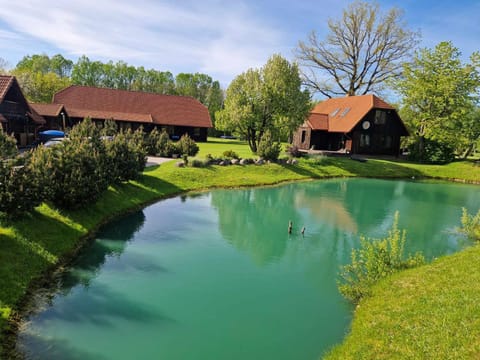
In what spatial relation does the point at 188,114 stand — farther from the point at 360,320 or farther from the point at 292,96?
the point at 360,320

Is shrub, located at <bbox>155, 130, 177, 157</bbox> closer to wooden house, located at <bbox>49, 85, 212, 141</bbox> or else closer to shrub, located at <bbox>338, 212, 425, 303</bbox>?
wooden house, located at <bbox>49, 85, 212, 141</bbox>

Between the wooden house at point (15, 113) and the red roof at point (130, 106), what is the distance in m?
12.4

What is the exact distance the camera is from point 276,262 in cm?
1411

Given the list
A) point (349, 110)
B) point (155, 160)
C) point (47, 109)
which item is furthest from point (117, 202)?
point (349, 110)

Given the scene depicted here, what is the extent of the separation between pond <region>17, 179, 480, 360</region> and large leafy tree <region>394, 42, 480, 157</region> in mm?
22949

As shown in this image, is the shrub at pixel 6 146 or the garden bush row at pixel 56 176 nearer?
the garden bush row at pixel 56 176

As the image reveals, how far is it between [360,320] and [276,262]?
4994 mm

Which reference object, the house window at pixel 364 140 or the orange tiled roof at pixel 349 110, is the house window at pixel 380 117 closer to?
the orange tiled roof at pixel 349 110

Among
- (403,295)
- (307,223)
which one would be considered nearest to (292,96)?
(307,223)

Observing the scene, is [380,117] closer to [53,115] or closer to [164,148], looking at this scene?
[164,148]

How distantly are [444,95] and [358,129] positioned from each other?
10.0 m

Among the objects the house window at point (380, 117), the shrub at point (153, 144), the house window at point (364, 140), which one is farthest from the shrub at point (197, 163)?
the house window at point (380, 117)

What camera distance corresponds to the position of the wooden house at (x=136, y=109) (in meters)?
48.2

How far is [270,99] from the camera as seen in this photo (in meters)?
36.8
